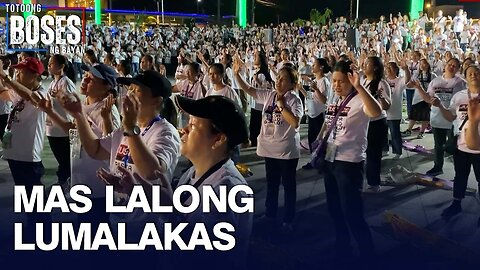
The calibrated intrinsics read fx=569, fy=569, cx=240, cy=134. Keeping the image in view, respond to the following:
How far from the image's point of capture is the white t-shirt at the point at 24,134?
515 centimetres

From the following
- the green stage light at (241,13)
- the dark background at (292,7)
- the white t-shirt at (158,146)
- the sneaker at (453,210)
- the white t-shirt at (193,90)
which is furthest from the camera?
the dark background at (292,7)

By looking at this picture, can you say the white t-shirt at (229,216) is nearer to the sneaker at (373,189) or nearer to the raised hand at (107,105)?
the raised hand at (107,105)

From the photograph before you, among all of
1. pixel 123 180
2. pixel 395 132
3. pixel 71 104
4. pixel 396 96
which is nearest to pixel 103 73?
pixel 71 104

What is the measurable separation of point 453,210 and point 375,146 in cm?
128

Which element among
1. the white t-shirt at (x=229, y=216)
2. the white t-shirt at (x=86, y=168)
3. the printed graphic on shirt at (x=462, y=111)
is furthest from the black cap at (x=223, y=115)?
the printed graphic on shirt at (x=462, y=111)

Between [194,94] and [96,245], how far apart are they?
375cm

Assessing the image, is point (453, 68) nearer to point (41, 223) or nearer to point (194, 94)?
point (194, 94)

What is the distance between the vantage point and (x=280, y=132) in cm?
572

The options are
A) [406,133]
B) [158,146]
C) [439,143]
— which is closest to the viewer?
[158,146]

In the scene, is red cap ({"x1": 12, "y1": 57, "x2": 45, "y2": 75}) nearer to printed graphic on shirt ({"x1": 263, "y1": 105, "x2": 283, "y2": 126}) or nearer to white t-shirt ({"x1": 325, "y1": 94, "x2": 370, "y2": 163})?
printed graphic on shirt ({"x1": 263, "y1": 105, "x2": 283, "y2": 126})

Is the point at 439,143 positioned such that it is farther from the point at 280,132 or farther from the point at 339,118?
the point at 339,118

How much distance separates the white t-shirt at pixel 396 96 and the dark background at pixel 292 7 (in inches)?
845

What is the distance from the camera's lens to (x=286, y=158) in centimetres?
569

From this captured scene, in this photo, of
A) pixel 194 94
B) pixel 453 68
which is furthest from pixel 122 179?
pixel 453 68
